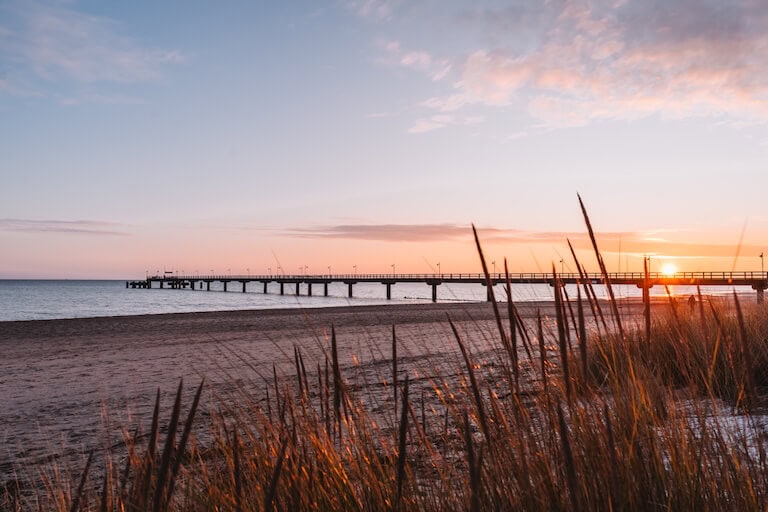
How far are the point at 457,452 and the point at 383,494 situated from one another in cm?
186

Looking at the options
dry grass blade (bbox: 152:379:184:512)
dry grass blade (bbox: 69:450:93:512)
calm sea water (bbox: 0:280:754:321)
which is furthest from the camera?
calm sea water (bbox: 0:280:754:321)

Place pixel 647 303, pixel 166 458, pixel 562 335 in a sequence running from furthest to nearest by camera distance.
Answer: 1. pixel 647 303
2. pixel 562 335
3. pixel 166 458

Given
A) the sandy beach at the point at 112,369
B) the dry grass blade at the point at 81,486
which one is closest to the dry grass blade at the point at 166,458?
the sandy beach at the point at 112,369

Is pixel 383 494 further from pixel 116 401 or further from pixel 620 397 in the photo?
pixel 116 401

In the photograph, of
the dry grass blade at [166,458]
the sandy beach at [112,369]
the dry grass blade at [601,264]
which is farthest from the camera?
the sandy beach at [112,369]

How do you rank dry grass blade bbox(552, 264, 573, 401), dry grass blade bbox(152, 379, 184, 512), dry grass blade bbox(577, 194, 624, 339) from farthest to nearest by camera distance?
dry grass blade bbox(577, 194, 624, 339) < dry grass blade bbox(552, 264, 573, 401) < dry grass blade bbox(152, 379, 184, 512)

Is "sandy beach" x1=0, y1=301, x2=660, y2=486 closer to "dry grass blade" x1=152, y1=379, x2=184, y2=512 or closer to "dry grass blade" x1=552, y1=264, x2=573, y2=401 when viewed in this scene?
"dry grass blade" x1=152, y1=379, x2=184, y2=512

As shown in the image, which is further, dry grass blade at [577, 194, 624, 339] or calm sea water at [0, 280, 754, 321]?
calm sea water at [0, 280, 754, 321]

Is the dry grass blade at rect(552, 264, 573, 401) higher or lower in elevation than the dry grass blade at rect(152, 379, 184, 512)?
higher

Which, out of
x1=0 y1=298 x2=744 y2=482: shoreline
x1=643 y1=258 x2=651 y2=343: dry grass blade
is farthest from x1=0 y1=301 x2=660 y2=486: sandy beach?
x1=643 y1=258 x2=651 y2=343: dry grass blade

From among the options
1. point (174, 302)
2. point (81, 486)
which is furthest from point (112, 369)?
point (174, 302)

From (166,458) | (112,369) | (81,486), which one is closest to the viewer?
(166,458)

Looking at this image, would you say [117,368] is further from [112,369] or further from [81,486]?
[81,486]

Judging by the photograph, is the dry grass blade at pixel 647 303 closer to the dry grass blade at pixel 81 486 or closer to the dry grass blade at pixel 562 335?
the dry grass blade at pixel 562 335
